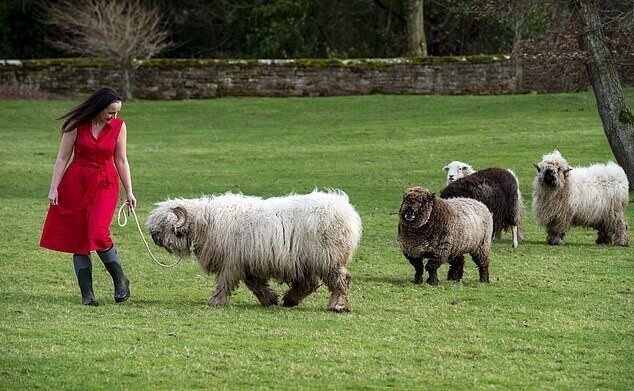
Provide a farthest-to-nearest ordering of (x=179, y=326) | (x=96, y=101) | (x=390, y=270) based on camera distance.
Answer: (x=390, y=270) → (x=96, y=101) → (x=179, y=326)

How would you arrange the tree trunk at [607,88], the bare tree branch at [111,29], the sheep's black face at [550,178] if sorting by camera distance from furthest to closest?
the bare tree branch at [111,29]
the tree trunk at [607,88]
the sheep's black face at [550,178]

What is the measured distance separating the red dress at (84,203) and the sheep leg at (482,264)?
14.0 feet

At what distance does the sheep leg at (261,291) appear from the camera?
35.9ft

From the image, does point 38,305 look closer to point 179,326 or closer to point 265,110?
point 179,326

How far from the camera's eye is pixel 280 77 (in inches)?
1594

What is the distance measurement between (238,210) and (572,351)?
3519mm

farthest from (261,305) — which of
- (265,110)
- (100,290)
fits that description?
(265,110)

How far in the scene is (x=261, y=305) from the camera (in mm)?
11102

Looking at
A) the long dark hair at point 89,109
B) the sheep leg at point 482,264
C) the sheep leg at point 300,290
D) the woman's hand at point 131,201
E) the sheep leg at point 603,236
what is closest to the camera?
the long dark hair at point 89,109

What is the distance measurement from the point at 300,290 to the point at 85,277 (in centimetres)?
199

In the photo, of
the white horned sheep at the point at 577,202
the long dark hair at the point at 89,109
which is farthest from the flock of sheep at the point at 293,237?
the white horned sheep at the point at 577,202

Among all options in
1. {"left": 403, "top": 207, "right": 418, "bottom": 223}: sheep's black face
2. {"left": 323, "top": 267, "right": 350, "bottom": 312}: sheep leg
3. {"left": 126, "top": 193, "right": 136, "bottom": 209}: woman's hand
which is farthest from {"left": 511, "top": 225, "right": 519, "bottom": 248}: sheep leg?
{"left": 126, "top": 193, "right": 136, "bottom": 209}: woman's hand

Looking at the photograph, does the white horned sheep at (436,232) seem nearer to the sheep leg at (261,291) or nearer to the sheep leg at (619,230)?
the sheep leg at (261,291)

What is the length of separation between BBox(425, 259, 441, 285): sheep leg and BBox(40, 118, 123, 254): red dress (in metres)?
3.70
